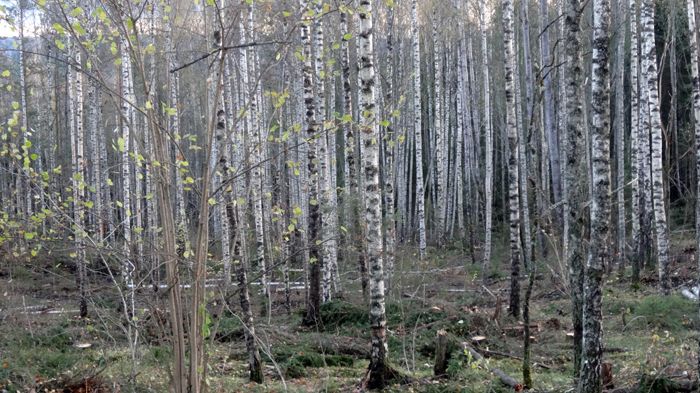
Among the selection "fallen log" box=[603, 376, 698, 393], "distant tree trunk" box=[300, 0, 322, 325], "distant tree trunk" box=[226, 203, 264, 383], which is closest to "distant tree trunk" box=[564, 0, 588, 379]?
"fallen log" box=[603, 376, 698, 393]

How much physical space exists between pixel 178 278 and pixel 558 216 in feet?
57.2

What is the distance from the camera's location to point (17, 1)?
2052 centimetres

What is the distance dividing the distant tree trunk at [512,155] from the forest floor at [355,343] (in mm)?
725

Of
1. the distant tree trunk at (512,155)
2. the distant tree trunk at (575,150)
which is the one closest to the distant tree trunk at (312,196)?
the distant tree trunk at (512,155)

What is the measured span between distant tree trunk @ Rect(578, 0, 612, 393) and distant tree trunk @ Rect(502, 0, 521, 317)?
206 inches

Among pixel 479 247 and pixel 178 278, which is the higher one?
pixel 178 278

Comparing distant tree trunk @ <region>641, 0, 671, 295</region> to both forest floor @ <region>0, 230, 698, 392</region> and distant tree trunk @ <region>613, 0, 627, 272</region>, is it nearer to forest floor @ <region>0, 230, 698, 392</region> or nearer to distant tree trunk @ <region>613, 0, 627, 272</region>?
forest floor @ <region>0, 230, 698, 392</region>

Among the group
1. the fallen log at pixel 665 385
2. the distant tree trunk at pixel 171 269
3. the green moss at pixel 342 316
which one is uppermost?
the distant tree trunk at pixel 171 269

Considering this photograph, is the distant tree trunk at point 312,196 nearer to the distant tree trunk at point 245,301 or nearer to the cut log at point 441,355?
the distant tree trunk at point 245,301

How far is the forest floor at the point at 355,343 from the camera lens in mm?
7160

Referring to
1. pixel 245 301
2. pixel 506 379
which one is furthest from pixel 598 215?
pixel 245 301

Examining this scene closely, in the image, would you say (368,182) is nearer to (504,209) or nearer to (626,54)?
(504,209)

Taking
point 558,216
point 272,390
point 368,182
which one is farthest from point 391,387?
point 558,216

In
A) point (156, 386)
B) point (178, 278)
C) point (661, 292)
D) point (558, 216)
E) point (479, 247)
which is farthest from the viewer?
point (479, 247)
